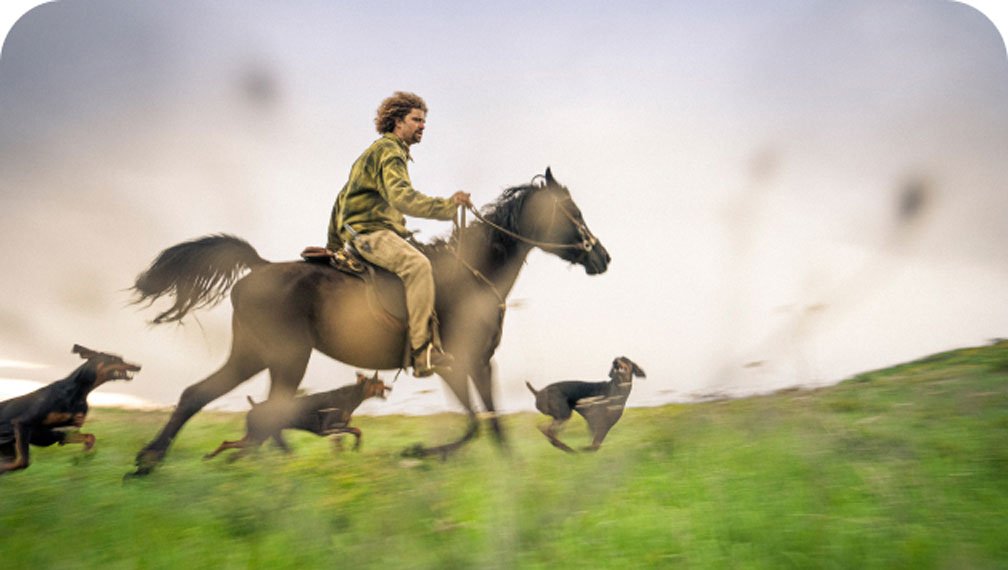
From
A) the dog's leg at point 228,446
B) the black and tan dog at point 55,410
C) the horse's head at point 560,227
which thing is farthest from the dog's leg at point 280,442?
the horse's head at point 560,227

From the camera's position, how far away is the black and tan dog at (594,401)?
4590 millimetres

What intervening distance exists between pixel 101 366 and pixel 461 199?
236 centimetres

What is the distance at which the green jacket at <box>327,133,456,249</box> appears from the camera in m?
4.34

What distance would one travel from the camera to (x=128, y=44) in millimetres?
4211

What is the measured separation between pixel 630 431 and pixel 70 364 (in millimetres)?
3526

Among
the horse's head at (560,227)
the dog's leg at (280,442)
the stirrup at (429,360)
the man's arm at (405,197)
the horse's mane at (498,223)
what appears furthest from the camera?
the horse's mane at (498,223)

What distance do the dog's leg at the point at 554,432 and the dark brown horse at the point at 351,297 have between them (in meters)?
0.39

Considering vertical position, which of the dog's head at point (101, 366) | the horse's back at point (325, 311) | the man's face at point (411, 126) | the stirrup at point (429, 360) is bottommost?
the dog's head at point (101, 366)

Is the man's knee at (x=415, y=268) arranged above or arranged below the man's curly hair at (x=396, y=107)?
below

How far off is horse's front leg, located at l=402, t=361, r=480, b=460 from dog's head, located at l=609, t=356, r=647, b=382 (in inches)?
40.2

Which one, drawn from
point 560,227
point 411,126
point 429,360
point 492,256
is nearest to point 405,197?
point 411,126

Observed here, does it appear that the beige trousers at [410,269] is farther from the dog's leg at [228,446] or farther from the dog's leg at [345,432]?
the dog's leg at [228,446]

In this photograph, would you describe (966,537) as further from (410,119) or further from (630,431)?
(410,119)

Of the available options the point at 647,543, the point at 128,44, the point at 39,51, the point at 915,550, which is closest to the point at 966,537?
the point at 915,550
